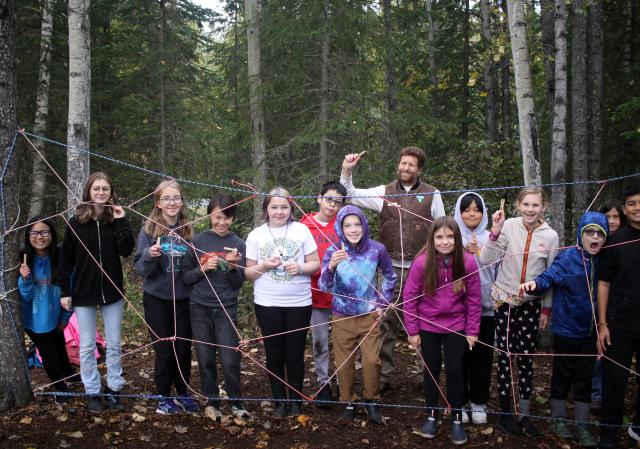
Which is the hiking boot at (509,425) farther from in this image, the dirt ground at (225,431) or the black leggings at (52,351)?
the black leggings at (52,351)

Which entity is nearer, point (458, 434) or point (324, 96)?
point (458, 434)

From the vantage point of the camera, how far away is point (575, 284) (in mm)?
3656

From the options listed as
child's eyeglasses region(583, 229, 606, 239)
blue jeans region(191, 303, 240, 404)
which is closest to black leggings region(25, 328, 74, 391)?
blue jeans region(191, 303, 240, 404)

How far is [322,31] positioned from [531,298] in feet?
18.2

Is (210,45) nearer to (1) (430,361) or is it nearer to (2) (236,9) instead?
(2) (236,9)

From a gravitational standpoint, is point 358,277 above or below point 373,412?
above

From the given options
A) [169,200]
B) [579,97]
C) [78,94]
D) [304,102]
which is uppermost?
[304,102]

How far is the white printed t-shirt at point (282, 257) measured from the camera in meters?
3.94

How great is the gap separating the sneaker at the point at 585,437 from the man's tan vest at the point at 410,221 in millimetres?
1736

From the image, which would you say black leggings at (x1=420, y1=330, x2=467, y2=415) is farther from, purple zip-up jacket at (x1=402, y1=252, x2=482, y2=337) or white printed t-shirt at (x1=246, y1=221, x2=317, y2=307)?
white printed t-shirt at (x1=246, y1=221, x2=317, y2=307)

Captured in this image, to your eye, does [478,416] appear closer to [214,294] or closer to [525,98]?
[214,294]

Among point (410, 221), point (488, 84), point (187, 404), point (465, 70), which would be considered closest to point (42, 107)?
point (187, 404)

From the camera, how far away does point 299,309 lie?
3957mm

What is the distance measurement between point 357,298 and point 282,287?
58 cm
